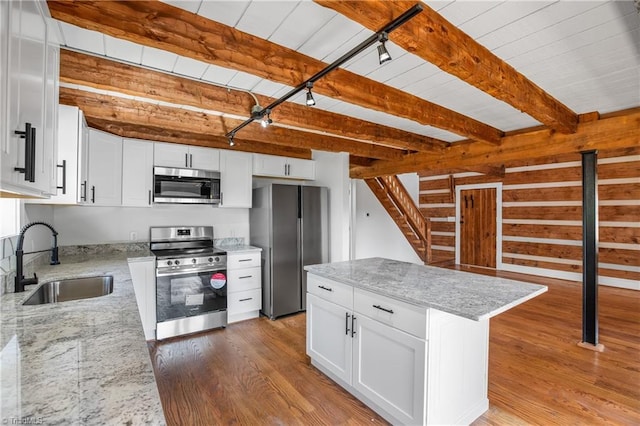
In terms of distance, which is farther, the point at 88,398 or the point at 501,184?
the point at 501,184

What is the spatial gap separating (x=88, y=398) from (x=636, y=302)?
6.60 metres

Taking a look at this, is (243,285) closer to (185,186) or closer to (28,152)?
(185,186)

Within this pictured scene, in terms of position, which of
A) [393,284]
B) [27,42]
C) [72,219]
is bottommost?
[393,284]

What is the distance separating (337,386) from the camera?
2.44 meters

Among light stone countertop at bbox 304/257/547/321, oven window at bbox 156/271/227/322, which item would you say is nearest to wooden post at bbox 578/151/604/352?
light stone countertop at bbox 304/257/547/321

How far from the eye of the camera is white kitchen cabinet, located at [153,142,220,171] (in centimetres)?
350

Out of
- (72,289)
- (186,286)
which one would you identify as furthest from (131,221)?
(72,289)

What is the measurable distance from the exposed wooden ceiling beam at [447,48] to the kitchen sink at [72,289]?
2.26m

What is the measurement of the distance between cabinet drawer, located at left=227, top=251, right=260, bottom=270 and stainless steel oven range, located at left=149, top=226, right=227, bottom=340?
9 centimetres

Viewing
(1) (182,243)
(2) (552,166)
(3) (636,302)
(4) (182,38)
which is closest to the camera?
(4) (182,38)

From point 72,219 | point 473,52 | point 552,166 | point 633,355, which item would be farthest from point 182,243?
point 552,166

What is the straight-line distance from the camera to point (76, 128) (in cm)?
226

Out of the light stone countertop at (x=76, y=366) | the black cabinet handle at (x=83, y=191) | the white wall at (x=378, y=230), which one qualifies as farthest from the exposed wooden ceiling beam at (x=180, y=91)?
the white wall at (x=378, y=230)

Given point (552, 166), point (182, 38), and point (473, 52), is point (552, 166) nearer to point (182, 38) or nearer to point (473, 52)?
point (473, 52)
